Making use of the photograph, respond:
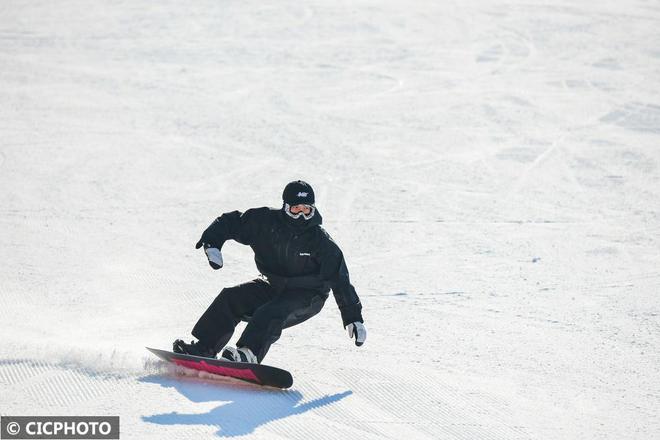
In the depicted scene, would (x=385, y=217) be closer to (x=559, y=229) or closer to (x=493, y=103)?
(x=559, y=229)

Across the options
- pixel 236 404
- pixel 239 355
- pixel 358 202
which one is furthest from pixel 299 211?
pixel 358 202

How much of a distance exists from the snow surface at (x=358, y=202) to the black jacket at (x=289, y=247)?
0.57 meters

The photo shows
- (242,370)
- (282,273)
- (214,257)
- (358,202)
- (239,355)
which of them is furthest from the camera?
(358,202)

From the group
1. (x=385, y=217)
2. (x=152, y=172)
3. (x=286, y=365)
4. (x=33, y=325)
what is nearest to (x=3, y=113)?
(x=152, y=172)

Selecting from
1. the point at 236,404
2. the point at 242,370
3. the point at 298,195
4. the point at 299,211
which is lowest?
the point at 236,404

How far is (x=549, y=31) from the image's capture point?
18766 millimetres

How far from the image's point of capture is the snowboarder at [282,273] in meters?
6.33

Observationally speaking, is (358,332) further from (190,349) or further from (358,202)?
(358,202)

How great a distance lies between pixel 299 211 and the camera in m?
6.41

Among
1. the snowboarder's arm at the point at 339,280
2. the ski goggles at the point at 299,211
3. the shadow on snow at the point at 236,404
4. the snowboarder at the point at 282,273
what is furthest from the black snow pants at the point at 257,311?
the ski goggles at the point at 299,211

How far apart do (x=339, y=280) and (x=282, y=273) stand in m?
0.41

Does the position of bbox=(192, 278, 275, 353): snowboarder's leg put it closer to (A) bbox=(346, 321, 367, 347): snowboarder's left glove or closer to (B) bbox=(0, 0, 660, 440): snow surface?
(B) bbox=(0, 0, 660, 440): snow surface

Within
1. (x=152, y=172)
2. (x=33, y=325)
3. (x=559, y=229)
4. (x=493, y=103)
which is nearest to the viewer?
(x=33, y=325)

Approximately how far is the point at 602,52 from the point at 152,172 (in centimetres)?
961
